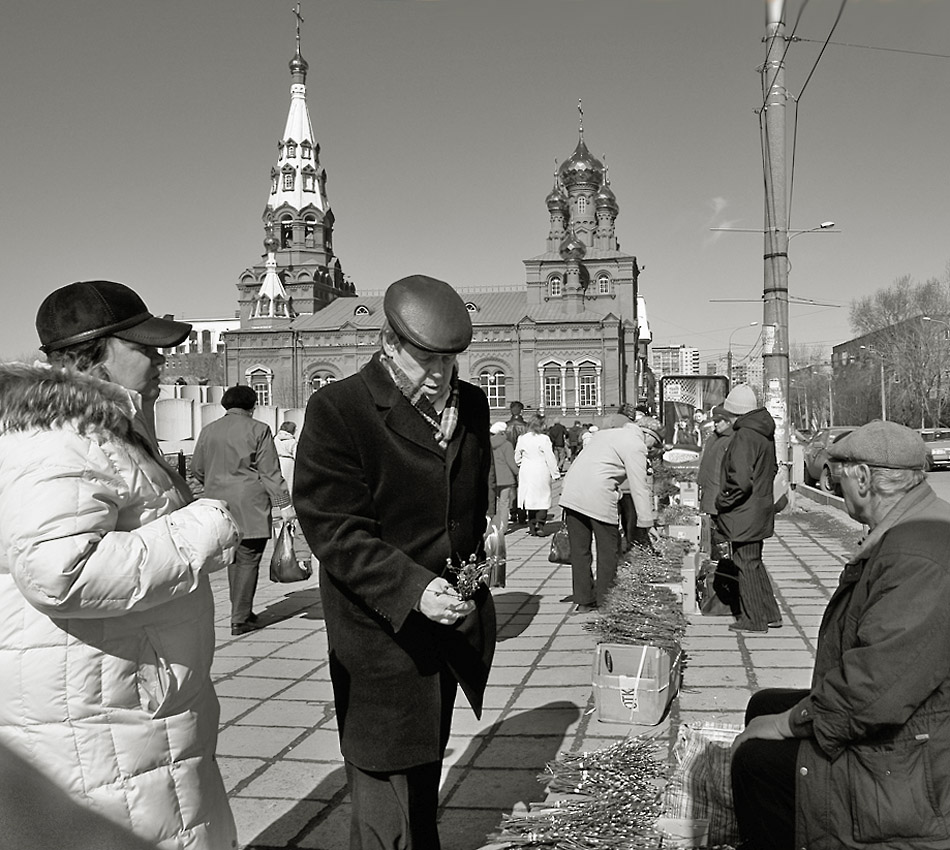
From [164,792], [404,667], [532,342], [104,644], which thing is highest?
[532,342]

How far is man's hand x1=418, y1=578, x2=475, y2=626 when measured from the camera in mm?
2328

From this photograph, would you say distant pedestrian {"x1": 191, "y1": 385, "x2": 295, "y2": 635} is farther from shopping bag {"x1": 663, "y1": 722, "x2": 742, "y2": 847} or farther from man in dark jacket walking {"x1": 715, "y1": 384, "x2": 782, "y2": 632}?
shopping bag {"x1": 663, "y1": 722, "x2": 742, "y2": 847}

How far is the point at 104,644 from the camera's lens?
6.58 feet

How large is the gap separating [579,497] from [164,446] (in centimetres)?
866

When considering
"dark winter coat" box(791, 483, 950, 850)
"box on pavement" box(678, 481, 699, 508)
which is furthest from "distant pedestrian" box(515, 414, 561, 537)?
"dark winter coat" box(791, 483, 950, 850)

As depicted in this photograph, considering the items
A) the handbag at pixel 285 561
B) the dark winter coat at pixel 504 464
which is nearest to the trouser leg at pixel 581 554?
the handbag at pixel 285 561

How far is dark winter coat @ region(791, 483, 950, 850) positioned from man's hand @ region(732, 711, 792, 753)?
0.21m

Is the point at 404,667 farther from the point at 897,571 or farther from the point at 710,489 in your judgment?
the point at 710,489

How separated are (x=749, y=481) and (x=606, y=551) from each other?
1356 millimetres

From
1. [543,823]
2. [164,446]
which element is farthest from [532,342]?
[543,823]

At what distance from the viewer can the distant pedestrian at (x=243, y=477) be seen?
22.6 feet

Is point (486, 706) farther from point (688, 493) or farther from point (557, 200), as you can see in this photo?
point (557, 200)

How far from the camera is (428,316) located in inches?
95.7

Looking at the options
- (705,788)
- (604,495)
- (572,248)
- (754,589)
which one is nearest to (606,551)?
(604,495)
